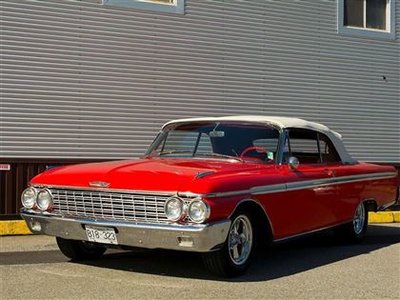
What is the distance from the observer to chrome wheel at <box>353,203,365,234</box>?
8602 mm

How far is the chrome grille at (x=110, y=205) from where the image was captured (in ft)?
18.9

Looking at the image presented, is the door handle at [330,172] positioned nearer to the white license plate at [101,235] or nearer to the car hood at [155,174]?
the car hood at [155,174]

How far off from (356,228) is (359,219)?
5.6 inches

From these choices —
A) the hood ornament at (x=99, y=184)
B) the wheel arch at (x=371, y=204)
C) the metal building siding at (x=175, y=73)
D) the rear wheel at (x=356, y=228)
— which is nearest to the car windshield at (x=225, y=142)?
the hood ornament at (x=99, y=184)

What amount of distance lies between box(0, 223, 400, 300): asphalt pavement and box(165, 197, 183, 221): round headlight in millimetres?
644

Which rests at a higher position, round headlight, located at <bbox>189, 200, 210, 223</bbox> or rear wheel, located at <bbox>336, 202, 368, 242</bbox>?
round headlight, located at <bbox>189, 200, 210, 223</bbox>

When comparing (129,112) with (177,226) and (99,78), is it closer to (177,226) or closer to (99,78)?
(99,78)

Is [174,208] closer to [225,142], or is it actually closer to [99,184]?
[99,184]

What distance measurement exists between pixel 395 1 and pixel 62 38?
28.9 feet

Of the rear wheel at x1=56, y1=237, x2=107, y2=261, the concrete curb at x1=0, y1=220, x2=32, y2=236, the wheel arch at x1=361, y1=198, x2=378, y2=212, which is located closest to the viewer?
the rear wheel at x1=56, y1=237, x2=107, y2=261

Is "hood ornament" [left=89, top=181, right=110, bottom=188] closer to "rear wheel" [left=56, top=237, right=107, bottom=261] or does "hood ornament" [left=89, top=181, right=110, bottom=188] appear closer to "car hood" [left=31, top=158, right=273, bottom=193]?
"car hood" [left=31, top=158, right=273, bottom=193]

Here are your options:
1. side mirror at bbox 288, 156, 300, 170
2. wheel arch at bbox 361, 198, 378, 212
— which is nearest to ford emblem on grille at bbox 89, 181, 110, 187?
side mirror at bbox 288, 156, 300, 170

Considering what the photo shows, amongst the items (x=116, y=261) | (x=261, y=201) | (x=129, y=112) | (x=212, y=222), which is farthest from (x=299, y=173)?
(x=129, y=112)

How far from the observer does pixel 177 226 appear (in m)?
5.60
